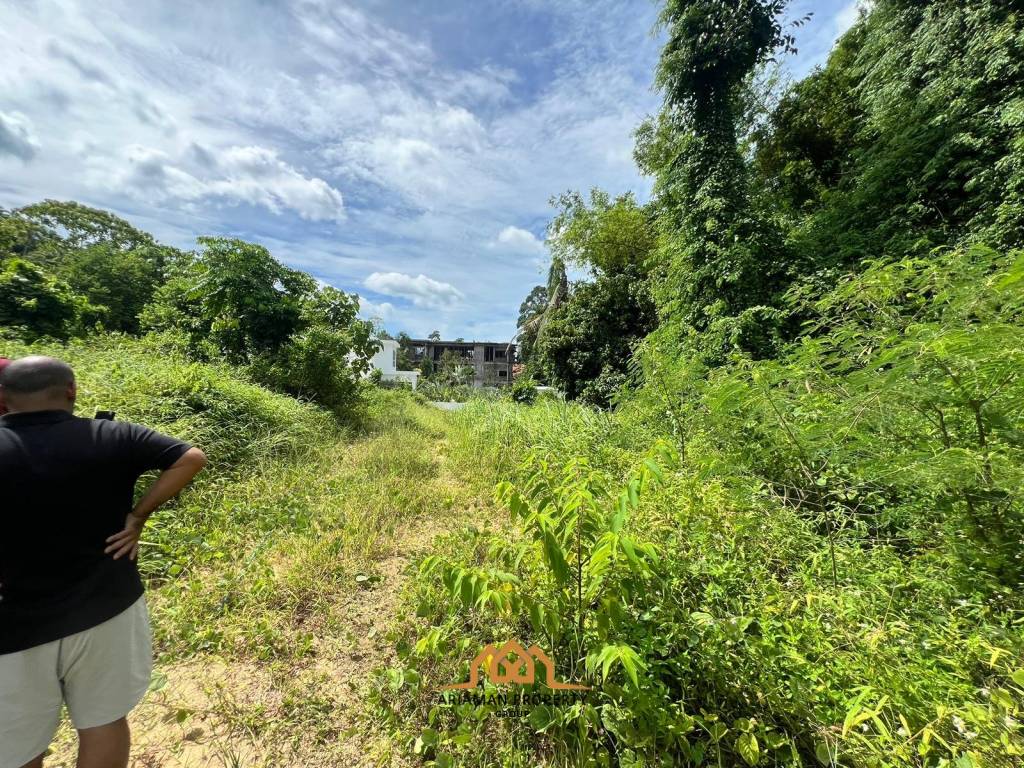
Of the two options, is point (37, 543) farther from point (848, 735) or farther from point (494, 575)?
point (848, 735)

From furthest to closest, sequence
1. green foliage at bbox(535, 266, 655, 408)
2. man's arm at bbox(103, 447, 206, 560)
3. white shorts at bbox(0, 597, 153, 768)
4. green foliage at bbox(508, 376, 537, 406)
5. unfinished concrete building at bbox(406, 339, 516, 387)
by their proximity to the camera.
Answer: unfinished concrete building at bbox(406, 339, 516, 387), green foliage at bbox(508, 376, 537, 406), green foliage at bbox(535, 266, 655, 408), man's arm at bbox(103, 447, 206, 560), white shorts at bbox(0, 597, 153, 768)

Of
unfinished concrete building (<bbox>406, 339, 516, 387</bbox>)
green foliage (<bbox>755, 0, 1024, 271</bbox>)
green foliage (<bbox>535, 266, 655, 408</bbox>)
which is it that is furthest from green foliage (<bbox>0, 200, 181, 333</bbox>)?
unfinished concrete building (<bbox>406, 339, 516, 387</bbox>)

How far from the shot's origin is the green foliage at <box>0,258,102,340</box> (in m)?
5.39

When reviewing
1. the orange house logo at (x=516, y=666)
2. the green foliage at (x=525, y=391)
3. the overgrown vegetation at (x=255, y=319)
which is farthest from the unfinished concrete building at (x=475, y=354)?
the orange house logo at (x=516, y=666)

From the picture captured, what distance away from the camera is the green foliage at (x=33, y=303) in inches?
212

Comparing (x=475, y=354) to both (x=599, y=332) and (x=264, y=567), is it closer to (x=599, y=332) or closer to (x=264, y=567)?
(x=599, y=332)

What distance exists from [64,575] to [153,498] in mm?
312

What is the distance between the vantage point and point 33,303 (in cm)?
546

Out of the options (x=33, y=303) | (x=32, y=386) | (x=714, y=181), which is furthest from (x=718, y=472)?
(x=33, y=303)

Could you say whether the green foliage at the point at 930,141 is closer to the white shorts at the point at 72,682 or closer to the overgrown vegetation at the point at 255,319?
the white shorts at the point at 72,682

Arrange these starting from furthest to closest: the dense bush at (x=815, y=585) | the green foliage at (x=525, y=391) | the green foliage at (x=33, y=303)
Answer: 1. the green foliage at (x=525, y=391)
2. the green foliage at (x=33, y=303)
3. the dense bush at (x=815, y=585)

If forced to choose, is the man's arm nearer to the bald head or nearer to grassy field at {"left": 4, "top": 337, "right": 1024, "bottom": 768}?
the bald head

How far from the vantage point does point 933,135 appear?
→ 4.82 meters

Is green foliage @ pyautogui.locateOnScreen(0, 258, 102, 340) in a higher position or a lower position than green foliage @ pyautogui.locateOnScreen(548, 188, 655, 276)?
lower
